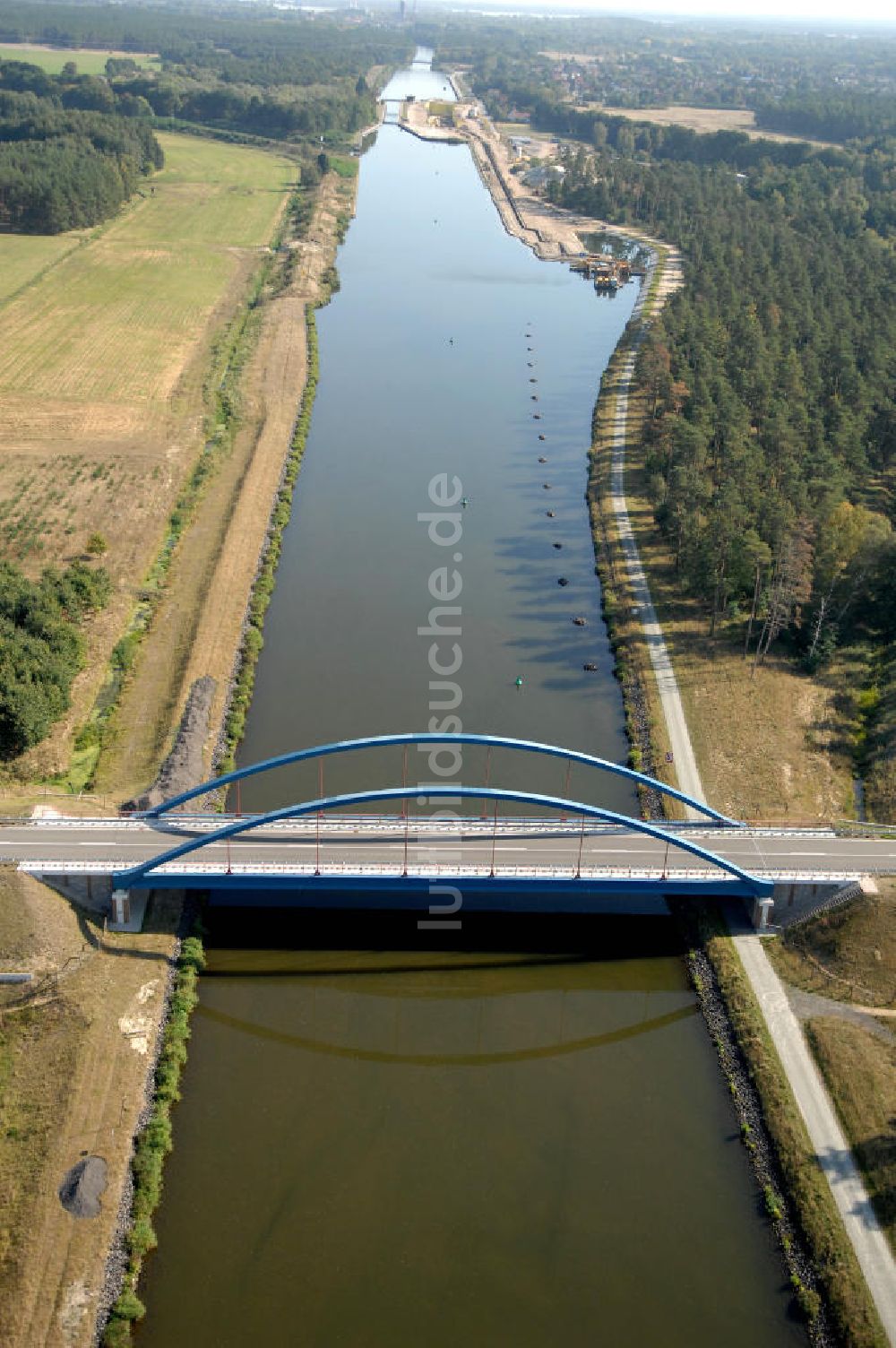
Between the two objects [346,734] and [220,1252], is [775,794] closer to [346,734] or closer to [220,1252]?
[346,734]

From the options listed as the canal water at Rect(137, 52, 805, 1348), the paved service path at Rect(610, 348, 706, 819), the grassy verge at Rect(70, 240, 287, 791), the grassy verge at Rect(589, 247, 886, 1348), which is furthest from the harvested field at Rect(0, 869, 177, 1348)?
the paved service path at Rect(610, 348, 706, 819)

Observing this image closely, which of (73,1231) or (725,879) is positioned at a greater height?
(725,879)

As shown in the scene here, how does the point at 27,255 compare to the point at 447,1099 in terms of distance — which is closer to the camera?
the point at 447,1099

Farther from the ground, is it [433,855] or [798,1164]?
[433,855]

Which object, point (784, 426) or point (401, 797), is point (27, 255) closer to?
point (784, 426)

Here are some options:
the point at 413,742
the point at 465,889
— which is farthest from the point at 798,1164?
the point at 413,742

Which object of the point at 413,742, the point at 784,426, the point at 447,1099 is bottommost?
the point at 447,1099

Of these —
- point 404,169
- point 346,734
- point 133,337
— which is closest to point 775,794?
point 346,734
